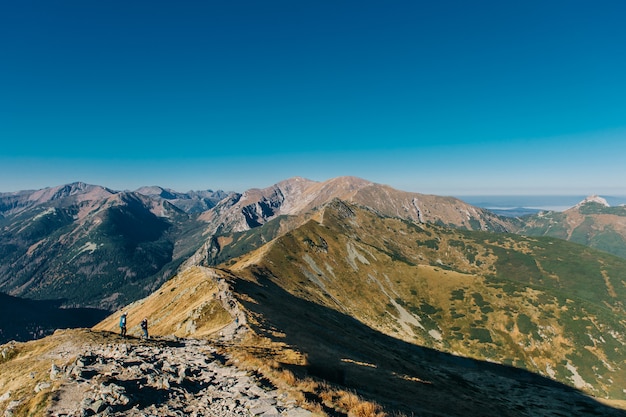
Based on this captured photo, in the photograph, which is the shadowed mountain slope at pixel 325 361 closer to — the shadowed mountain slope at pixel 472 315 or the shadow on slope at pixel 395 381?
the shadow on slope at pixel 395 381

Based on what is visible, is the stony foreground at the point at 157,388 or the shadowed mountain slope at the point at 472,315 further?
the shadowed mountain slope at the point at 472,315

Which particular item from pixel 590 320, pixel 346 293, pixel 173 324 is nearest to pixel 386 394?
pixel 173 324

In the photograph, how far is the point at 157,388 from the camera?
77.6ft

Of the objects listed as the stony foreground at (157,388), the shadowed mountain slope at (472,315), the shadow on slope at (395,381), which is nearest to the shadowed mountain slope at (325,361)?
the shadow on slope at (395,381)

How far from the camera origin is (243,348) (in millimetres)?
36344

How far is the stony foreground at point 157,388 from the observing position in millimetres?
20516

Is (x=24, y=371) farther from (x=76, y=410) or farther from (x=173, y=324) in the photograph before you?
(x=173, y=324)

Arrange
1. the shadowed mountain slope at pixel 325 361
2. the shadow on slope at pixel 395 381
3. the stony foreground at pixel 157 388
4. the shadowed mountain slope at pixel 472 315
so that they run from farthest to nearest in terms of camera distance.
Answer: the shadowed mountain slope at pixel 472 315 < the shadow on slope at pixel 395 381 < the shadowed mountain slope at pixel 325 361 < the stony foreground at pixel 157 388

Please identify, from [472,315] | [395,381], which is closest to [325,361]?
[395,381]

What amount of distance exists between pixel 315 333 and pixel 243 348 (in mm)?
26945

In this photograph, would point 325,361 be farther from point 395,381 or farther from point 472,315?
point 472,315

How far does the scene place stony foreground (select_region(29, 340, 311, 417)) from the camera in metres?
20.5

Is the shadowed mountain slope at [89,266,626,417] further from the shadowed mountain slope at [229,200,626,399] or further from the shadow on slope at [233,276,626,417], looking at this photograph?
the shadowed mountain slope at [229,200,626,399]

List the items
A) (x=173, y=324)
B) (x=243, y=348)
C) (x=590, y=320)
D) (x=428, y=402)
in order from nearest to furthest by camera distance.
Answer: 1. (x=428, y=402)
2. (x=243, y=348)
3. (x=173, y=324)
4. (x=590, y=320)
